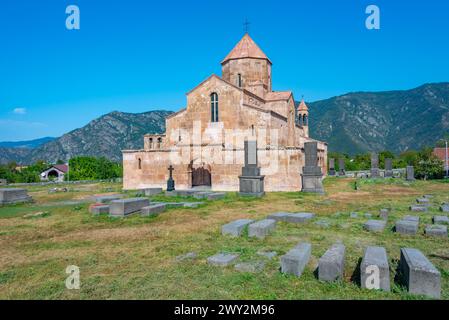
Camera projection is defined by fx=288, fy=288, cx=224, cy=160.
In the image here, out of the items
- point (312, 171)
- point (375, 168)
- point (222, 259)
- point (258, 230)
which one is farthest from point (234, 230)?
point (375, 168)

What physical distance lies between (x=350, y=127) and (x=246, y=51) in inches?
Result: 4237

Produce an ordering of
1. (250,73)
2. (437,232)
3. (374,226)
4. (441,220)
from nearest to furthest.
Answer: (437,232), (374,226), (441,220), (250,73)

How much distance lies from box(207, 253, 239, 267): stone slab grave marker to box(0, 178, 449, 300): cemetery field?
0.12m

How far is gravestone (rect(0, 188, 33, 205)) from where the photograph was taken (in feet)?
42.0

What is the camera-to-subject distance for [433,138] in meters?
101

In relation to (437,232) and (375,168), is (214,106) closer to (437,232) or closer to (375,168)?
(375,168)

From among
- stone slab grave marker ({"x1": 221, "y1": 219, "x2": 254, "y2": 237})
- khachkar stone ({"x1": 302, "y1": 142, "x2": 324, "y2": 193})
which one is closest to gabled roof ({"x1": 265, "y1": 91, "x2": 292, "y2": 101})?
khachkar stone ({"x1": 302, "y1": 142, "x2": 324, "y2": 193})

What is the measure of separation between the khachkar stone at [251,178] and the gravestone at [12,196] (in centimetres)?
1057

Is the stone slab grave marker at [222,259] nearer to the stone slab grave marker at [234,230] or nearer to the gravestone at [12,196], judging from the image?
the stone slab grave marker at [234,230]

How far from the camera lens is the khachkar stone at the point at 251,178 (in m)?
14.6

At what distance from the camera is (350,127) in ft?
400
